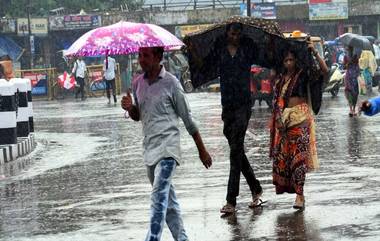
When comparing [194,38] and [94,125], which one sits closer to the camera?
[194,38]

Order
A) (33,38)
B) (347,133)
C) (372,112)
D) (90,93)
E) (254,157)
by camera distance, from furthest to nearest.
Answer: (33,38) → (90,93) → (347,133) → (254,157) → (372,112)

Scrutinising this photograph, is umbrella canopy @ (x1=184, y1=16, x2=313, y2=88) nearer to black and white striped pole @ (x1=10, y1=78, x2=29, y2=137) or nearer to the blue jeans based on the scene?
the blue jeans

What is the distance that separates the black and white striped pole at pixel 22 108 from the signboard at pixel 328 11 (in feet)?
102

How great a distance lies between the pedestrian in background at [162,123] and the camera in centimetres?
671

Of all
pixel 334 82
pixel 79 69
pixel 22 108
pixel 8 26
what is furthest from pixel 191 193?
pixel 8 26

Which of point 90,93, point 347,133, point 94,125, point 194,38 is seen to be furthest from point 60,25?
point 194,38

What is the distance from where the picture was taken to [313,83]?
338 inches

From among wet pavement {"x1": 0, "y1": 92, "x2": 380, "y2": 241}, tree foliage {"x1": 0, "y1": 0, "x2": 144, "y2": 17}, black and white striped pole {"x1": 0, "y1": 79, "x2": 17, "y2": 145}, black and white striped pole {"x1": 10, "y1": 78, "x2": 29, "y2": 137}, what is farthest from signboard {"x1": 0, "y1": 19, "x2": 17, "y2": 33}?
black and white striped pole {"x1": 0, "y1": 79, "x2": 17, "y2": 145}

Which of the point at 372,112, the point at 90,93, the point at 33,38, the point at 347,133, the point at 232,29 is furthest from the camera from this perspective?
the point at 33,38

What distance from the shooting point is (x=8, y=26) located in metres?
44.3

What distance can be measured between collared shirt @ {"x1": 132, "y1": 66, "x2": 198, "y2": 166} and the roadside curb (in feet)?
24.9

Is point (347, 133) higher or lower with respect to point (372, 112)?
lower

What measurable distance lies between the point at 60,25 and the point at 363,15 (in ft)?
51.1

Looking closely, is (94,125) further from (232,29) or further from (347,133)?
(232,29)
